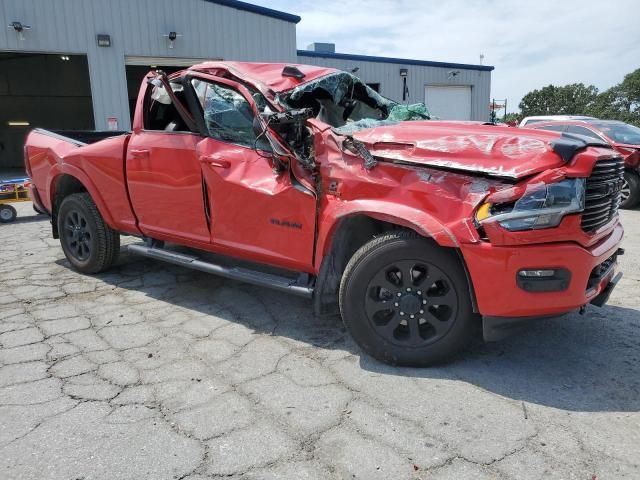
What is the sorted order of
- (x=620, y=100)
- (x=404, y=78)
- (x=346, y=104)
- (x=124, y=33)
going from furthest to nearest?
(x=620, y=100)
(x=404, y=78)
(x=124, y=33)
(x=346, y=104)

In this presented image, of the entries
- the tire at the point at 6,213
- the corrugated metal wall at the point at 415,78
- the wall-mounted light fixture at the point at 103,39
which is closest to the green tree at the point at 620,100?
the corrugated metal wall at the point at 415,78

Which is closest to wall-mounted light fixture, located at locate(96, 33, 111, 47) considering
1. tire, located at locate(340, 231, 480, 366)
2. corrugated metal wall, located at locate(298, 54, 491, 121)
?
corrugated metal wall, located at locate(298, 54, 491, 121)

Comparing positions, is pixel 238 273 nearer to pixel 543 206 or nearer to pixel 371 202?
pixel 371 202

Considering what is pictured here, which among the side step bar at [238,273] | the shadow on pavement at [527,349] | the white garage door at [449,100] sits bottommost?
the shadow on pavement at [527,349]

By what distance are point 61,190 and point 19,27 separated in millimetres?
9423

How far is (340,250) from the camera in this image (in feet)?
11.0

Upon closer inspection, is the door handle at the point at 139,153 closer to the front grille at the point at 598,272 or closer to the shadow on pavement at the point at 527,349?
the shadow on pavement at the point at 527,349

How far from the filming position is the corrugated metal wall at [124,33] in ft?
41.3

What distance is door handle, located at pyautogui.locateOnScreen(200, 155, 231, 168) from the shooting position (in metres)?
3.73

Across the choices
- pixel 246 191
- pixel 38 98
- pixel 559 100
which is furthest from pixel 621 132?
pixel 559 100

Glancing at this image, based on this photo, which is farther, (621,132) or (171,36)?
(171,36)

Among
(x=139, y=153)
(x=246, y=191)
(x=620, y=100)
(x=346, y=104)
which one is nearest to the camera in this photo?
(x=246, y=191)

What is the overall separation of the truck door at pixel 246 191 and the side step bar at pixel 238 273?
0.12 m

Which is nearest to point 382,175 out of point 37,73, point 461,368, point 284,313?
point 461,368
